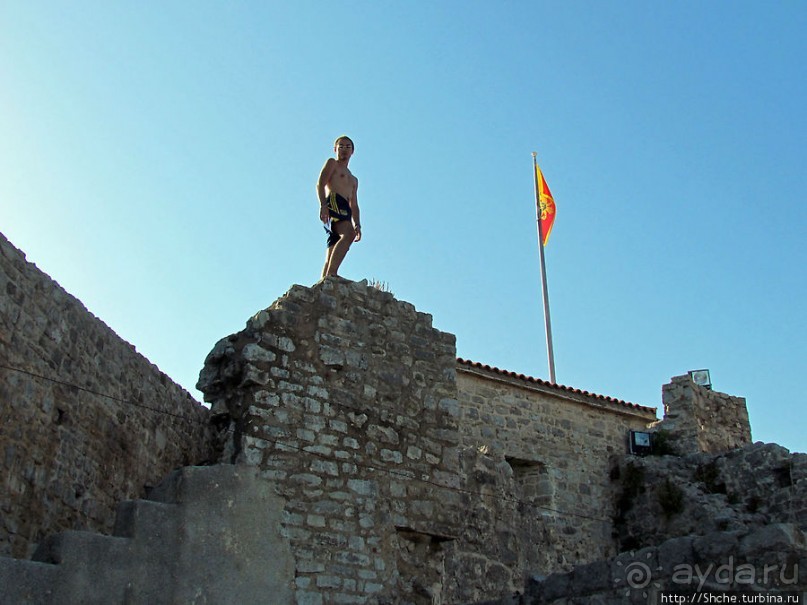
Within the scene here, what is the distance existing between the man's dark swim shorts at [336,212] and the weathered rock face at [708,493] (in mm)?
8735

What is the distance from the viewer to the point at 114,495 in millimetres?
7215

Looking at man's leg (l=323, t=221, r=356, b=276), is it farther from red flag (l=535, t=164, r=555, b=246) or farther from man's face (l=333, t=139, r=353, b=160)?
red flag (l=535, t=164, r=555, b=246)

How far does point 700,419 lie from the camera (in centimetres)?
1814

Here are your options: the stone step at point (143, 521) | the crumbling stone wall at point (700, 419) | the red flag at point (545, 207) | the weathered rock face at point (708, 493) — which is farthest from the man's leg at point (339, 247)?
the red flag at point (545, 207)

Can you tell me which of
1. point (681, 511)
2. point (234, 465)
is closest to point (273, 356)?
point (234, 465)

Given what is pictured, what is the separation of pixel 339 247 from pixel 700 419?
11765 millimetres

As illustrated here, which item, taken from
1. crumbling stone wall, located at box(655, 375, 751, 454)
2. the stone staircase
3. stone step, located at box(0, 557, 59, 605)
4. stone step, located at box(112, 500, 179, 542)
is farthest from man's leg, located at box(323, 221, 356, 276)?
crumbling stone wall, located at box(655, 375, 751, 454)

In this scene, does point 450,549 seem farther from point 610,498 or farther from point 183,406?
point 610,498

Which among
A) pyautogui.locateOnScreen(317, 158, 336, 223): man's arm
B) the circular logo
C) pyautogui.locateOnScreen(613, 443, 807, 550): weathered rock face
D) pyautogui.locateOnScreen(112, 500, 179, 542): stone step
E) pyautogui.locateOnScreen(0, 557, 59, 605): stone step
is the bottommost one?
pyautogui.locateOnScreen(0, 557, 59, 605): stone step

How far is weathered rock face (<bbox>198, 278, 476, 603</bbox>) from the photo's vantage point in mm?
7262

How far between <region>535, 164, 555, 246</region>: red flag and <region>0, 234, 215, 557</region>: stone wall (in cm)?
1877

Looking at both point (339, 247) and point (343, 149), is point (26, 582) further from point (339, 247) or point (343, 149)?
Result: point (343, 149)

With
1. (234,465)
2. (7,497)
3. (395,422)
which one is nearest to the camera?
(7,497)

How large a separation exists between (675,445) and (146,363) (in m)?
12.4
